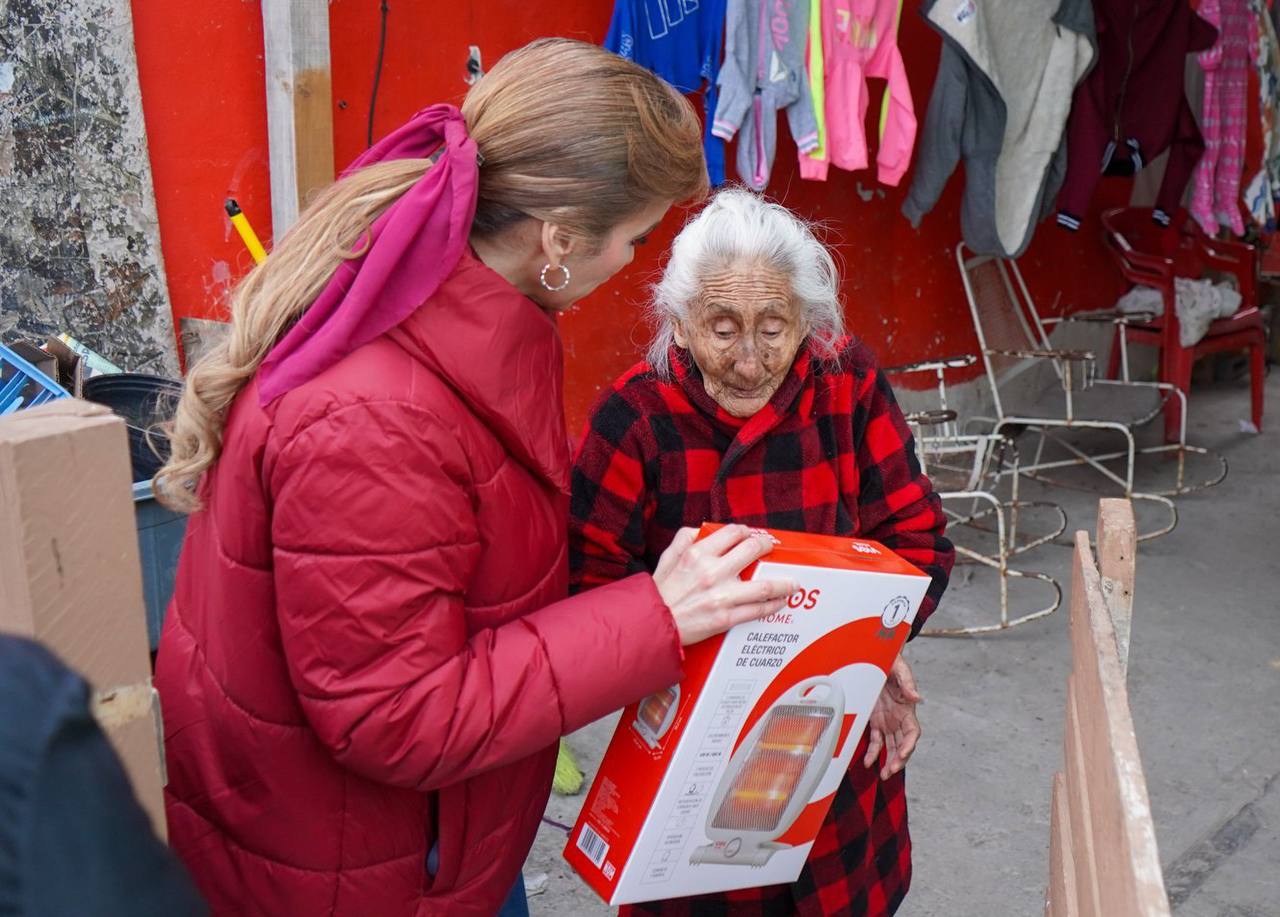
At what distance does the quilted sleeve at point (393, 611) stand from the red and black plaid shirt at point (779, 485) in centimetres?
53

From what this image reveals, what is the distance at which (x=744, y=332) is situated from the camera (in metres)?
1.73

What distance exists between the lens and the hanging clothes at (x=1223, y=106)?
6074 mm

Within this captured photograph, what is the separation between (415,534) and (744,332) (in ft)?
2.34

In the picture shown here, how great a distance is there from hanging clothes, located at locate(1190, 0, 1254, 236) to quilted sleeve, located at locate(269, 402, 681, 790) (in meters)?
5.85

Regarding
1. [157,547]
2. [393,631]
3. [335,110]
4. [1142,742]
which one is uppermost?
[335,110]

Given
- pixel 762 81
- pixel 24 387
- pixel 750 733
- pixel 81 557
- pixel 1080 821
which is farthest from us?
pixel 762 81

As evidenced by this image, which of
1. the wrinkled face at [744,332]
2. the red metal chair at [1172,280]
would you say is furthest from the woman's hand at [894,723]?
the red metal chair at [1172,280]

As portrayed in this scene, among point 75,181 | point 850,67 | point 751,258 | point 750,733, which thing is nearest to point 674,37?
point 850,67

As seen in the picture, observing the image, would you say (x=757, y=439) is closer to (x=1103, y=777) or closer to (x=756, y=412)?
(x=756, y=412)

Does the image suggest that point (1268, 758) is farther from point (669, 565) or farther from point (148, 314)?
point (148, 314)

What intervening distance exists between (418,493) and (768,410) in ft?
2.32

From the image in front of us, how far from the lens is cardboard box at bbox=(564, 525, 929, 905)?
142 centimetres

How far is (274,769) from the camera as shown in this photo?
127 cm

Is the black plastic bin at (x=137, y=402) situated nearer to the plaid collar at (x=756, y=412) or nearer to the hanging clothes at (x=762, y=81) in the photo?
the plaid collar at (x=756, y=412)
